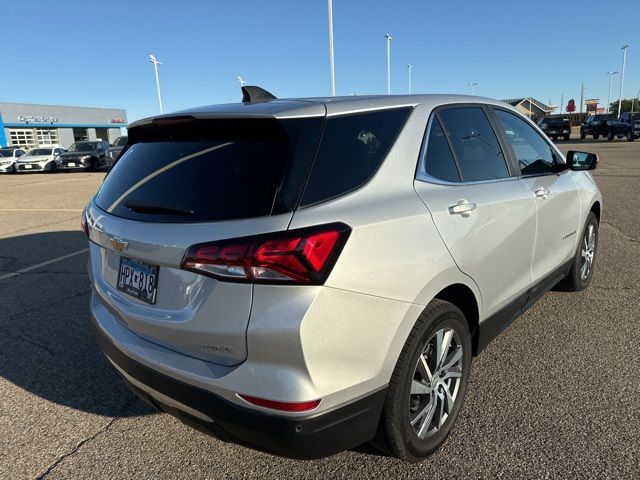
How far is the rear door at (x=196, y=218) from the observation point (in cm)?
183

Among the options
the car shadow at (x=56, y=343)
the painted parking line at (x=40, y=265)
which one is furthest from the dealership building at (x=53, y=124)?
the car shadow at (x=56, y=343)

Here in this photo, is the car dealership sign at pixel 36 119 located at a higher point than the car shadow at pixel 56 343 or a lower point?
higher

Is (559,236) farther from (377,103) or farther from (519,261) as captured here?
(377,103)

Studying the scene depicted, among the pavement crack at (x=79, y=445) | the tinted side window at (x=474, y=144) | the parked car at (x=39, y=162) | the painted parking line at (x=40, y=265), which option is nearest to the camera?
the pavement crack at (x=79, y=445)

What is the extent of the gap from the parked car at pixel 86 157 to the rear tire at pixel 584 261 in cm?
2565

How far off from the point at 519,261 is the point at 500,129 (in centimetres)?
90

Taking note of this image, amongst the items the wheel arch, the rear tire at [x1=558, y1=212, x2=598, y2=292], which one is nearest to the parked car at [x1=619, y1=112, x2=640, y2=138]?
the rear tire at [x1=558, y1=212, x2=598, y2=292]

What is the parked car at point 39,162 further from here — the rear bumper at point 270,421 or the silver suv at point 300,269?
the rear bumper at point 270,421

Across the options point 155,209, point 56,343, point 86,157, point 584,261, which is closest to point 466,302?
point 155,209

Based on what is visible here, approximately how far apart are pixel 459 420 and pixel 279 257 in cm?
163

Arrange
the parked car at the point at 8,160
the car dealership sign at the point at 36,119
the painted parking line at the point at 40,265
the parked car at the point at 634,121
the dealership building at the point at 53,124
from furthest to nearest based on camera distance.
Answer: the car dealership sign at the point at 36,119 < the dealership building at the point at 53,124 < the parked car at the point at 634,121 < the parked car at the point at 8,160 < the painted parking line at the point at 40,265

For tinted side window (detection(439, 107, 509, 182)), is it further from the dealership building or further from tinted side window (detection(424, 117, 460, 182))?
the dealership building

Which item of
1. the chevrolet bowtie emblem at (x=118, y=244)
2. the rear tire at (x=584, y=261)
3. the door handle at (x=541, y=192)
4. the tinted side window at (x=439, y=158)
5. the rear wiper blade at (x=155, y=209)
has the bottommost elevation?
the rear tire at (x=584, y=261)

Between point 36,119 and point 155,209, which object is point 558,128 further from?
point 36,119
